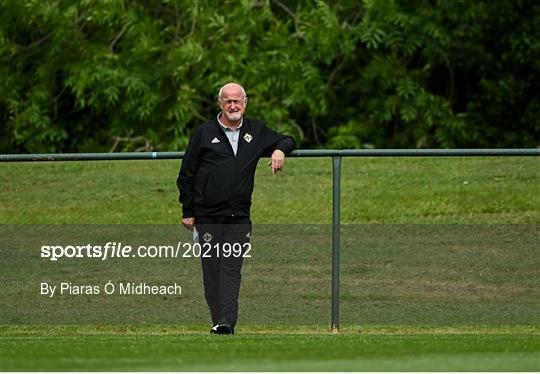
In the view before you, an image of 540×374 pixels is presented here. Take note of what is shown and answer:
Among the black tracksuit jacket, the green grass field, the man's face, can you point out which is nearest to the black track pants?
the black tracksuit jacket

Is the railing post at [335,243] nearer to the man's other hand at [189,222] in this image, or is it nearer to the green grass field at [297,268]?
the green grass field at [297,268]

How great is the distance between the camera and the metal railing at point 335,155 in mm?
13141

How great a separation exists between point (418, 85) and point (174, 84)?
11.3 ft

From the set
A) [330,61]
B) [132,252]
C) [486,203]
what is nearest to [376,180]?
[486,203]

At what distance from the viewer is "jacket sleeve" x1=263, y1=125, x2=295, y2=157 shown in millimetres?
12953

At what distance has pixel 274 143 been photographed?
1300cm

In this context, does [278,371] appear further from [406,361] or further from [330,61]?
[330,61]

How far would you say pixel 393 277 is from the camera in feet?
44.3

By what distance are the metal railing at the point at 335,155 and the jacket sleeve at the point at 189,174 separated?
312 mm

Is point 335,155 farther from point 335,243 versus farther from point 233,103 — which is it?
point 233,103

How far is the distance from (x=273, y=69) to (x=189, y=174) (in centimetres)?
993

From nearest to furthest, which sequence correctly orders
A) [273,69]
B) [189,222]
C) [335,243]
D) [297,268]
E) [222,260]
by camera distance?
[189,222] < [222,260] < [335,243] < [297,268] < [273,69]

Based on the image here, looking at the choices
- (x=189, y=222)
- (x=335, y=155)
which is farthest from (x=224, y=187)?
(x=335, y=155)

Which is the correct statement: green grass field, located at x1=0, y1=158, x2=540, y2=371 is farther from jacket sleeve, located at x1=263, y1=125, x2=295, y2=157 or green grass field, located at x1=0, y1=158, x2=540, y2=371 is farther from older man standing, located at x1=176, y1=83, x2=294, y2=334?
jacket sleeve, located at x1=263, y1=125, x2=295, y2=157
